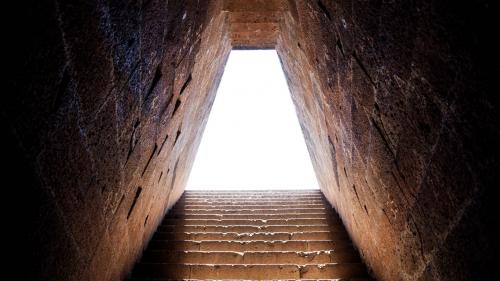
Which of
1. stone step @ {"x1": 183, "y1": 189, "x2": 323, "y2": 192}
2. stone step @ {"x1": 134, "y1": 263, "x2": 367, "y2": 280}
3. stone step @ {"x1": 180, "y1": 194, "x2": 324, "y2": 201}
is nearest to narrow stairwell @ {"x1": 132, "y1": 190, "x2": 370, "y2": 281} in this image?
stone step @ {"x1": 134, "y1": 263, "x2": 367, "y2": 280}

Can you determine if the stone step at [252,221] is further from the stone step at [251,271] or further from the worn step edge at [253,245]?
the stone step at [251,271]

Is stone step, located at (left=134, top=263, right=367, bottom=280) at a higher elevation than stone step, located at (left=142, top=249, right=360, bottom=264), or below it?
below

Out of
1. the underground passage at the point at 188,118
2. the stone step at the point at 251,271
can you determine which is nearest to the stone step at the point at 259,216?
the underground passage at the point at 188,118

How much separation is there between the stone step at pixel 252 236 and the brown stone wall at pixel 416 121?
3.30ft

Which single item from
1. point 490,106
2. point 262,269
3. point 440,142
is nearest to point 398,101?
point 440,142

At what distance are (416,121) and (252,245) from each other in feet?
8.85

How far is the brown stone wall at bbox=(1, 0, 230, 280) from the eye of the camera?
112cm

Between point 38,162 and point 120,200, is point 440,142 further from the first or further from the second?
point 120,200

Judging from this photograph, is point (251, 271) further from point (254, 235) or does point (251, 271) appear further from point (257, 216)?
point (257, 216)

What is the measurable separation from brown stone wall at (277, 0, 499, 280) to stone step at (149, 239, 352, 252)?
0.78m

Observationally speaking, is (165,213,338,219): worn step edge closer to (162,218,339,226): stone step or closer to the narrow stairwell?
the narrow stairwell

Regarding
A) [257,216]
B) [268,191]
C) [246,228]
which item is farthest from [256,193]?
[246,228]

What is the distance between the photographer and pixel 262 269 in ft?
10.6

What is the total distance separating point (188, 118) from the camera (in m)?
3.90
